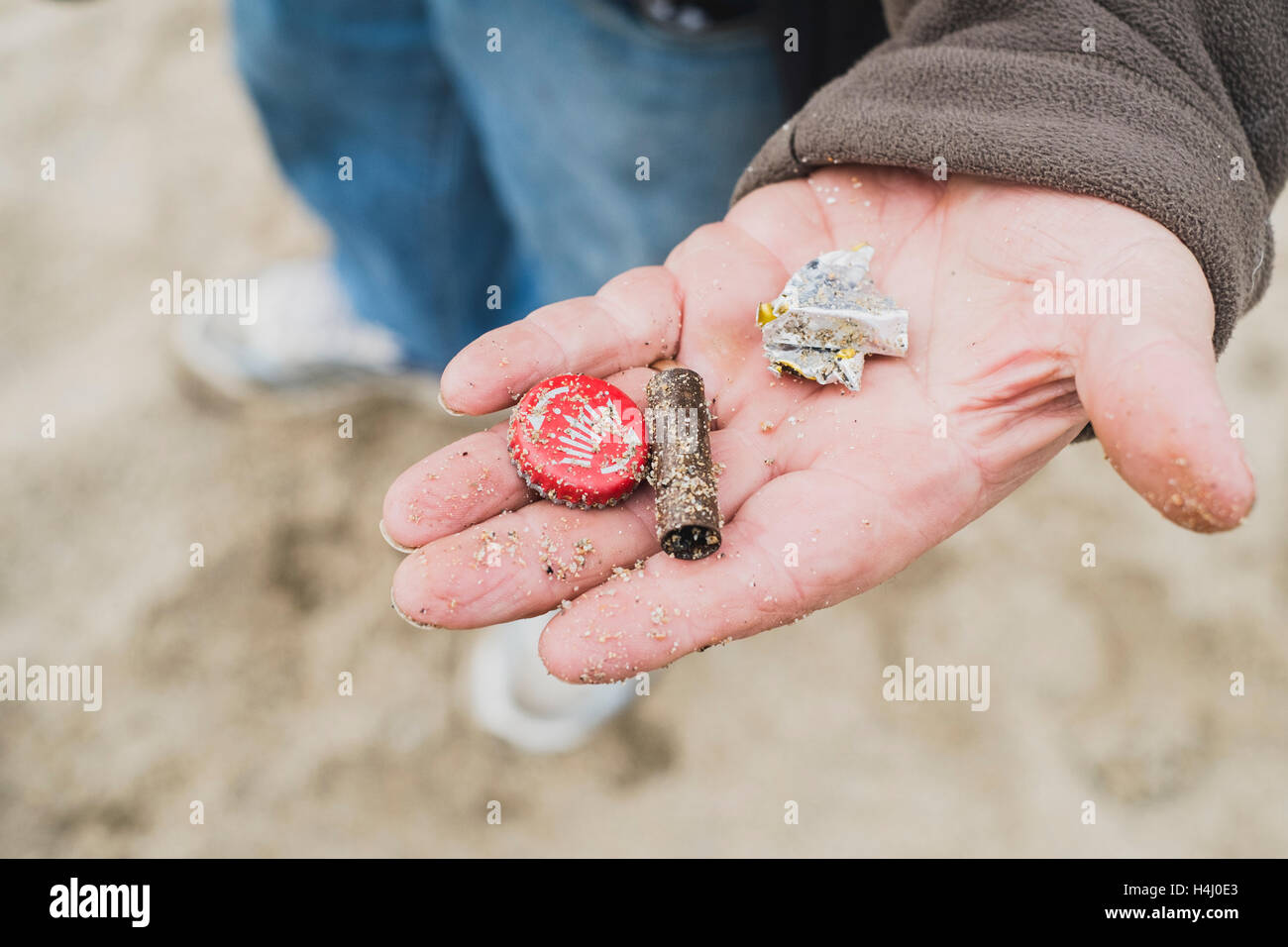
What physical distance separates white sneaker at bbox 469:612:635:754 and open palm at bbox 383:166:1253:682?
5.17 ft

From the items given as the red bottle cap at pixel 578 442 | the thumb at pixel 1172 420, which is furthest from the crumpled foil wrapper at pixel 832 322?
the thumb at pixel 1172 420

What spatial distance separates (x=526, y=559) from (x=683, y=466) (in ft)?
1.33

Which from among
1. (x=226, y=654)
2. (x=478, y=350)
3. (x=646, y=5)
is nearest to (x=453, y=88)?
(x=646, y=5)

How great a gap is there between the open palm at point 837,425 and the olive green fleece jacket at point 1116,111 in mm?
103

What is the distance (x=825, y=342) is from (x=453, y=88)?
216cm

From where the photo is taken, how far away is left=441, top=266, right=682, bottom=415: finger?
214 centimetres

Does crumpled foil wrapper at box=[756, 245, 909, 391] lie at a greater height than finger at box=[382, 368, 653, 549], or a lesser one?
greater

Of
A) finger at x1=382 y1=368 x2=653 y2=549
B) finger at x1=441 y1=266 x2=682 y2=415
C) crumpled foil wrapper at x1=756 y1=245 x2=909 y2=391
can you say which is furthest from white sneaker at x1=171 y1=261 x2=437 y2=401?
crumpled foil wrapper at x1=756 y1=245 x2=909 y2=391

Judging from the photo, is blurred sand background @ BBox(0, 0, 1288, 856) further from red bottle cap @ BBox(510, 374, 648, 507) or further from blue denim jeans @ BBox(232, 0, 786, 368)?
red bottle cap @ BBox(510, 374, 648, 507)

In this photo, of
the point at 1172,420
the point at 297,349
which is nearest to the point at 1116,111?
the point at 1172,420

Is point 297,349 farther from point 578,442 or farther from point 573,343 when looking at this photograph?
point 578,442

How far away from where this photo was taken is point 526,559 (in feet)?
6.55

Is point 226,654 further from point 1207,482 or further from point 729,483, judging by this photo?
point 1207,482

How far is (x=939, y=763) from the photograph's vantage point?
11.6 feet
